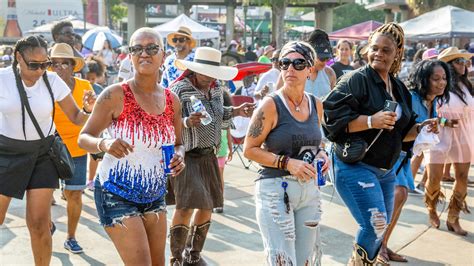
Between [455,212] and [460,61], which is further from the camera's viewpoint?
[460,61]

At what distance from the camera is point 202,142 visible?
545 centimetres

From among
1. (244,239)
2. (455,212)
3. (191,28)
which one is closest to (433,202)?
(455,212)

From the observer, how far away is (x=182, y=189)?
5.36m

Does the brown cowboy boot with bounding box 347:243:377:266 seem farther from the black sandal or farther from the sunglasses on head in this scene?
the sunglasses on head

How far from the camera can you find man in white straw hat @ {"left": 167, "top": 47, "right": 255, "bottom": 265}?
5.37 metres


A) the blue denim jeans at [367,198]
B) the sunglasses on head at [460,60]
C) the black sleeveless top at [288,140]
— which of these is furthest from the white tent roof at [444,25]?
the black sleeveless top at [288,140]

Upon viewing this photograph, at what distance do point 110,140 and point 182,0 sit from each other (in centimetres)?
3760

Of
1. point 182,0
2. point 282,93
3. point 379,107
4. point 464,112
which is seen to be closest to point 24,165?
point 282,93

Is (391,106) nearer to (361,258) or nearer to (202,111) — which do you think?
(361,258)

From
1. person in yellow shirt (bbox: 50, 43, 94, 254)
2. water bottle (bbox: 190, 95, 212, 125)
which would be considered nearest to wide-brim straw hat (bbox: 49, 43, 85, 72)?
person in yellow shirt (bbox: 50, 43, 94, 254)

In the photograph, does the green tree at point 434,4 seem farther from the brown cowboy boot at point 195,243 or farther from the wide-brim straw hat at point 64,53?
the brown cowboy boot at point 195,243

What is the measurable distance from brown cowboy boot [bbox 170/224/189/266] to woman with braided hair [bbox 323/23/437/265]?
1343 mm

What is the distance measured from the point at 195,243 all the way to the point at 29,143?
5.38 ft

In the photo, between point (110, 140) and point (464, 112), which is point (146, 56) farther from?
point (464, 112)
